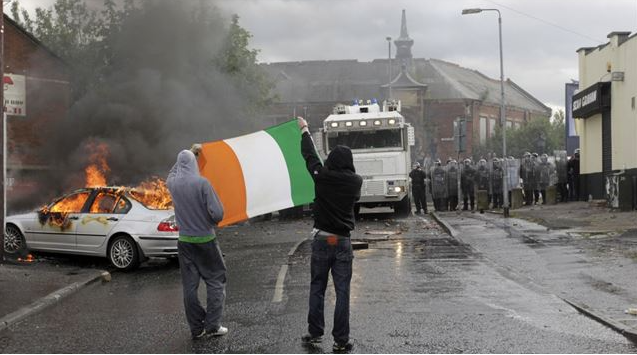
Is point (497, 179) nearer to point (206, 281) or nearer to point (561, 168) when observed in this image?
point (561, 168)

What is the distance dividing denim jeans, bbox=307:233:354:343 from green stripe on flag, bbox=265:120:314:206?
1955 mm

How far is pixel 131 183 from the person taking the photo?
710 inches

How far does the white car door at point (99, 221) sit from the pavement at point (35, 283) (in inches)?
16.7

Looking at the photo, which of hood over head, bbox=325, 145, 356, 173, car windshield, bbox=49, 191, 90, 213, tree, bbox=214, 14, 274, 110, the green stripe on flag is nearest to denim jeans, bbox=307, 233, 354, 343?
hood over head, bbox=325, 145, 356, 173

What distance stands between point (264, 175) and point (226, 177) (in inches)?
18.9

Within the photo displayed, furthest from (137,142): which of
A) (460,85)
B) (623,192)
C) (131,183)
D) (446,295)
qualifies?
(460,85)

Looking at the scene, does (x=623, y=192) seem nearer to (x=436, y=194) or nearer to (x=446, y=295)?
(x=436, y=194)

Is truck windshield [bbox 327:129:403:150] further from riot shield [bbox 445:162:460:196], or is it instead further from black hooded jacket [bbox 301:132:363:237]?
black hooded jacket [bbox 301:132:363:237]

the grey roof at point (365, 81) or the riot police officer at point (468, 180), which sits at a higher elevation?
the grey roof at point (365, 81)

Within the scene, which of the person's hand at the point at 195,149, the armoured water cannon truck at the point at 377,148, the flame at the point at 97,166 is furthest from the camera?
the armoured water cannon truck at the point at 377,148

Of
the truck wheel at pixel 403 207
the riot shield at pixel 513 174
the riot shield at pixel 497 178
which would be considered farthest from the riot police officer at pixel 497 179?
the truck wheel at pixel 403 207

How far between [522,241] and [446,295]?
20.6ft

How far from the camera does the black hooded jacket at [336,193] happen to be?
6434 millimetres

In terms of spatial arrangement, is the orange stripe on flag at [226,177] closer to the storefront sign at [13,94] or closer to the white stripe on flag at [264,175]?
the white stripe on flag at [264,175]
